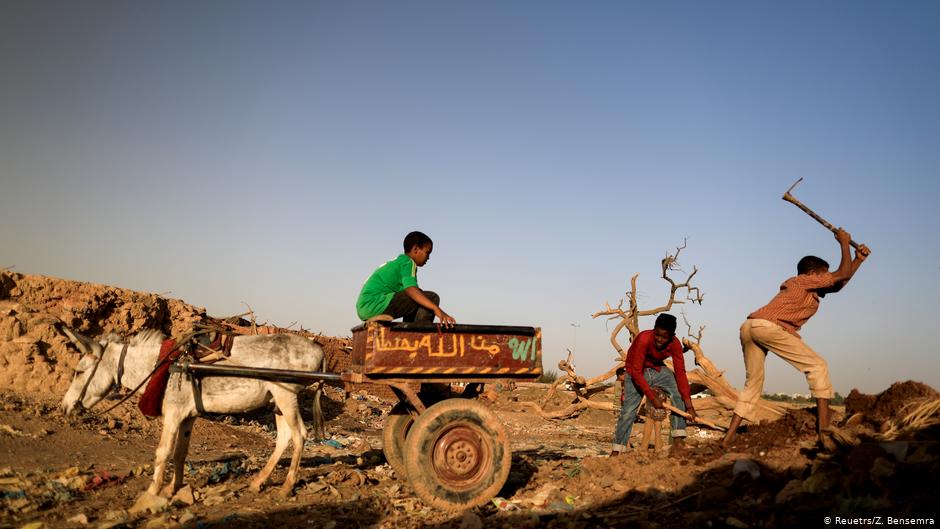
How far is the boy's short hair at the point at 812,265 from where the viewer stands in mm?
5926

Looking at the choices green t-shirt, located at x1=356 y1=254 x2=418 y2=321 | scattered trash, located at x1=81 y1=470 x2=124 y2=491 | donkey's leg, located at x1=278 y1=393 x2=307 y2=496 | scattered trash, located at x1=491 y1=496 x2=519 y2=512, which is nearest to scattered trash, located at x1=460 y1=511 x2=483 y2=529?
scattered trash, located at x1=491 y1=496 x2=519 y2=512

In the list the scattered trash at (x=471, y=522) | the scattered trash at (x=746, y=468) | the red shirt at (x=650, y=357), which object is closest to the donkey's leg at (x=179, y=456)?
the scattered trash at (x=471, y=522)

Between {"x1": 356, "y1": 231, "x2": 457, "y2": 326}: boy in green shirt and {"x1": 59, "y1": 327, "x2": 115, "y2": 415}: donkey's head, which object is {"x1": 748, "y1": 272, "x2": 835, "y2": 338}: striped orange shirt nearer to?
{"x1": 356, "y1": 231, "x2": 457, "y2": 326}: boy in green shirt

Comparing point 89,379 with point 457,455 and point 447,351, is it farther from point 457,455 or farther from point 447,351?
point 457,455

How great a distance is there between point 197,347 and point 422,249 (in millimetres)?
2817

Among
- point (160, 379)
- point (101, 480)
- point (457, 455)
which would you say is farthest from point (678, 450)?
point (101, 480)

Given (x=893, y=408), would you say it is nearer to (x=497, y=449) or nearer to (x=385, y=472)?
(x=497, y=449)

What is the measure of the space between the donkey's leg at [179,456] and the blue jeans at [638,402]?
16.3 ft

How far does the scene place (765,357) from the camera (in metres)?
6.12

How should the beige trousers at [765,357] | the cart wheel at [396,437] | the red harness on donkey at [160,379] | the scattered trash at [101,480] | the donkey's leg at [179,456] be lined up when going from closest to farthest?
the beige trousers at [765,357] → the donkey's leg at [179,456] → the red harness on donkey at [160,379] → the scattered trash at [101,480] → the cart wheel at [396,437]

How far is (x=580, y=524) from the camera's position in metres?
4.52

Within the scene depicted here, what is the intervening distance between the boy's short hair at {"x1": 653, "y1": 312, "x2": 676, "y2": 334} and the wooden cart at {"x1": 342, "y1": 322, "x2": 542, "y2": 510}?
5.83 feet

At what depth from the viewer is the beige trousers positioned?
18.6 ft

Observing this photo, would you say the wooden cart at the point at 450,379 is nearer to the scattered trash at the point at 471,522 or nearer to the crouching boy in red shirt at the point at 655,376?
the scattered trash at the point at 471,522
